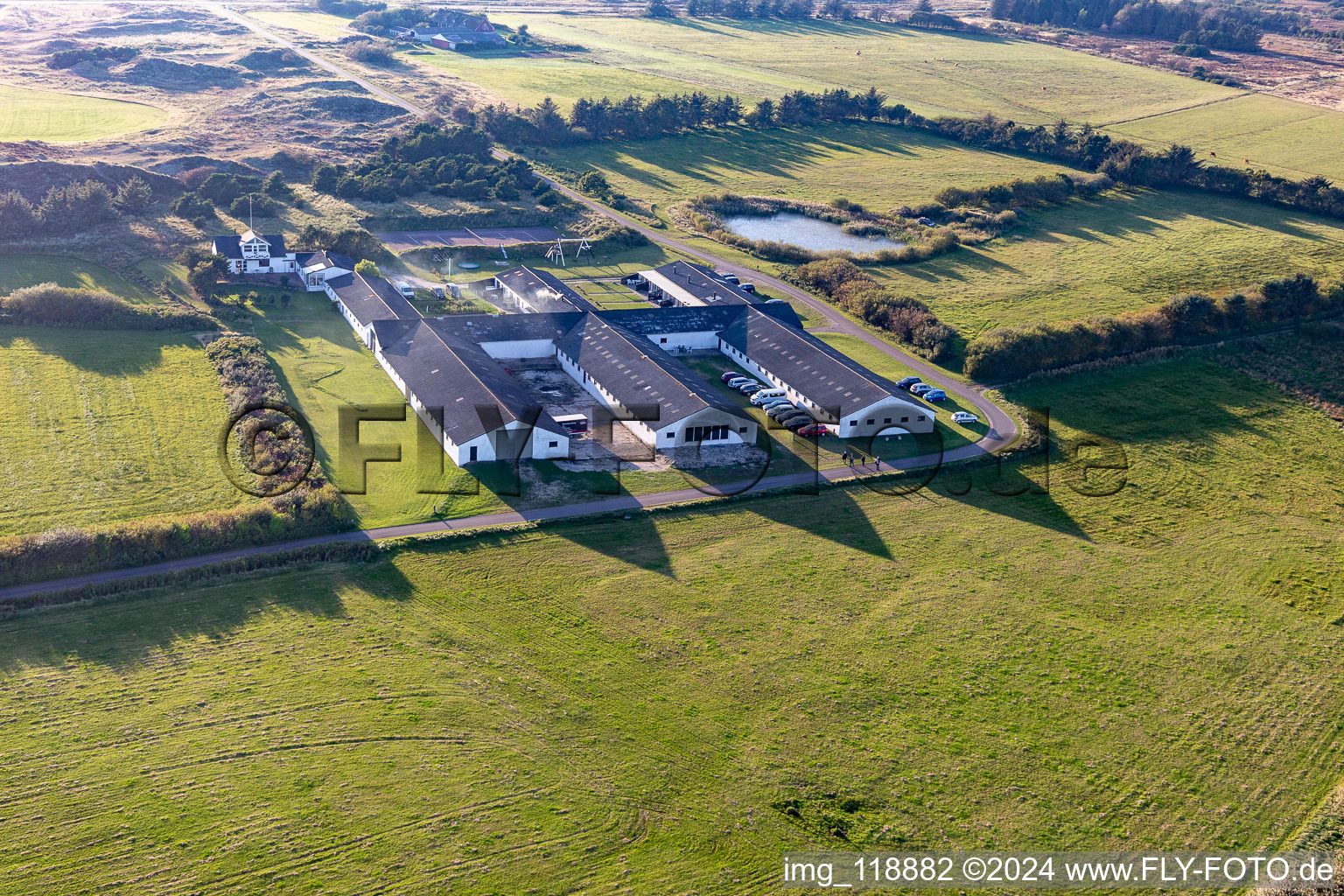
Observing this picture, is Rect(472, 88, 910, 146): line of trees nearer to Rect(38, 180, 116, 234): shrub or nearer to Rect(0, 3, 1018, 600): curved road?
Rect(0, 3, 1018, 600): curved road

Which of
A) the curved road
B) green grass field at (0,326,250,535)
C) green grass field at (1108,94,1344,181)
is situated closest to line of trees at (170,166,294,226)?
green grass field at (0,326,250,535)

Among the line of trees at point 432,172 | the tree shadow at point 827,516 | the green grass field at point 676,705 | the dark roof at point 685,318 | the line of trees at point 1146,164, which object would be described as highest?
the line of trees at point 1146,164

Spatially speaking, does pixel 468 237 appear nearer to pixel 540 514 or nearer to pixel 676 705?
pixel 540 514

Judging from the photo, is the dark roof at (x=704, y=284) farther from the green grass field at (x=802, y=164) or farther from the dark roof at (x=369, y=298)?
the green grass field at (x=802, y=164)

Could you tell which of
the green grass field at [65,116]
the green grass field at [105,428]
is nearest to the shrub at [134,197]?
the green grass field at [65,116]

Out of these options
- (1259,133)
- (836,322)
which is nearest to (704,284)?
(836,322)
